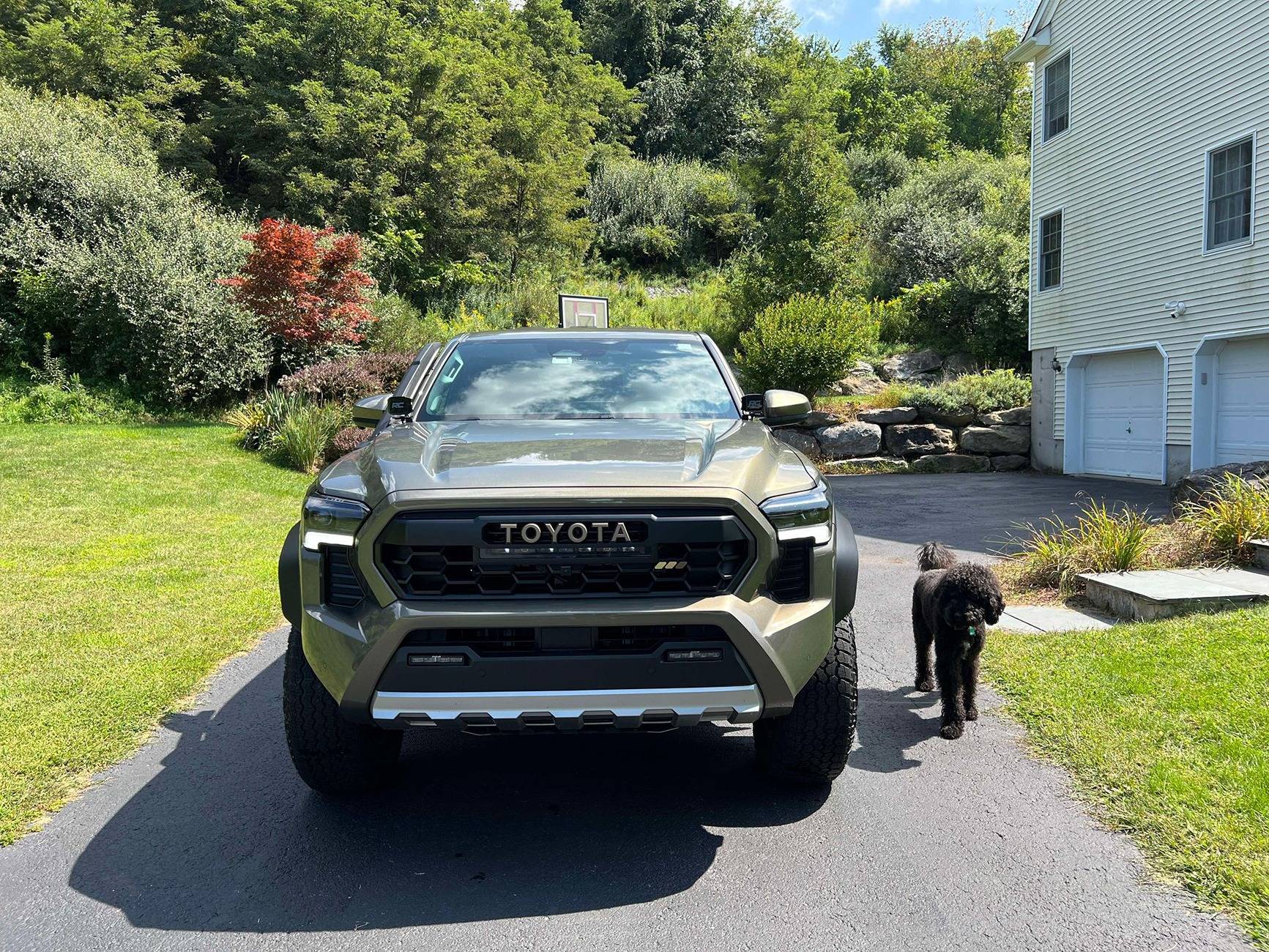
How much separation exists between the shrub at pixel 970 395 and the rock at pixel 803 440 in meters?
1.76

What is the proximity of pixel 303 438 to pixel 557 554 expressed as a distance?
38.5ft

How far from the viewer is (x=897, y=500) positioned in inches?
495

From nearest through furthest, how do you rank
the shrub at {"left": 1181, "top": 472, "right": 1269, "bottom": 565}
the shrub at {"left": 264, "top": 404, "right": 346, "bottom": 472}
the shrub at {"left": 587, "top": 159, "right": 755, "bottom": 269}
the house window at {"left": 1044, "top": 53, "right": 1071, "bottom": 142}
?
the shrub at {"left": 1181, "top": 472, "right": 1269, "bottom": 565}, the shrub at {"left": 264, "top": 404, "right": 346, "bottom": 472}, the house window at {"left": 1044, "top": 53, "right": 1071, "bottom": 142}, the shrub at {"left": 587, "top": 159, "right": 755, "bottom": 269}

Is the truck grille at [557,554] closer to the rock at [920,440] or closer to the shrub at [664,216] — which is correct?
the rock at [920,440]

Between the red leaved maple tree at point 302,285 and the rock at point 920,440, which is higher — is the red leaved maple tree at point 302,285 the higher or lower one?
the higher one

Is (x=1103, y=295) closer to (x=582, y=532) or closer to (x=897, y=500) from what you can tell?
(x=897, y=500)

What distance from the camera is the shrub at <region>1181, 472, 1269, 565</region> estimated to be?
6445 millimetres

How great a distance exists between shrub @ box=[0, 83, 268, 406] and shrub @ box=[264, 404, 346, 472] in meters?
3.42

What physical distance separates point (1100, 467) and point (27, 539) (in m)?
16.3

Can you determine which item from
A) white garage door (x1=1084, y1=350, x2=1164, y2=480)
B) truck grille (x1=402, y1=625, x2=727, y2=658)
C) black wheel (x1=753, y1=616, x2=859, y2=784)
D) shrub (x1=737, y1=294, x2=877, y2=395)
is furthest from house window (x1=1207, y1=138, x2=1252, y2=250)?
truck grille (x1=402, y1=625, x2=727, y2=658)

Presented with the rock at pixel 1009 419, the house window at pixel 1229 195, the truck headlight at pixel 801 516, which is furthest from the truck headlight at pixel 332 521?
the rock at pixel 1009 419

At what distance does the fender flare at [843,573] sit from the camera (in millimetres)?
2979

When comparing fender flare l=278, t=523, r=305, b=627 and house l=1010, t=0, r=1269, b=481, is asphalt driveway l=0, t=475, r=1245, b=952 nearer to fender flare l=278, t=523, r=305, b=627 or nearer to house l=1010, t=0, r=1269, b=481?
fender flare l=278, t=523, r=305, b=627

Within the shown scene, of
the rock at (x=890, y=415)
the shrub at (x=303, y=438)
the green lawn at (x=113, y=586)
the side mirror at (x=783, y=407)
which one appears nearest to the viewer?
the green lawn at (x=113, y=586)
